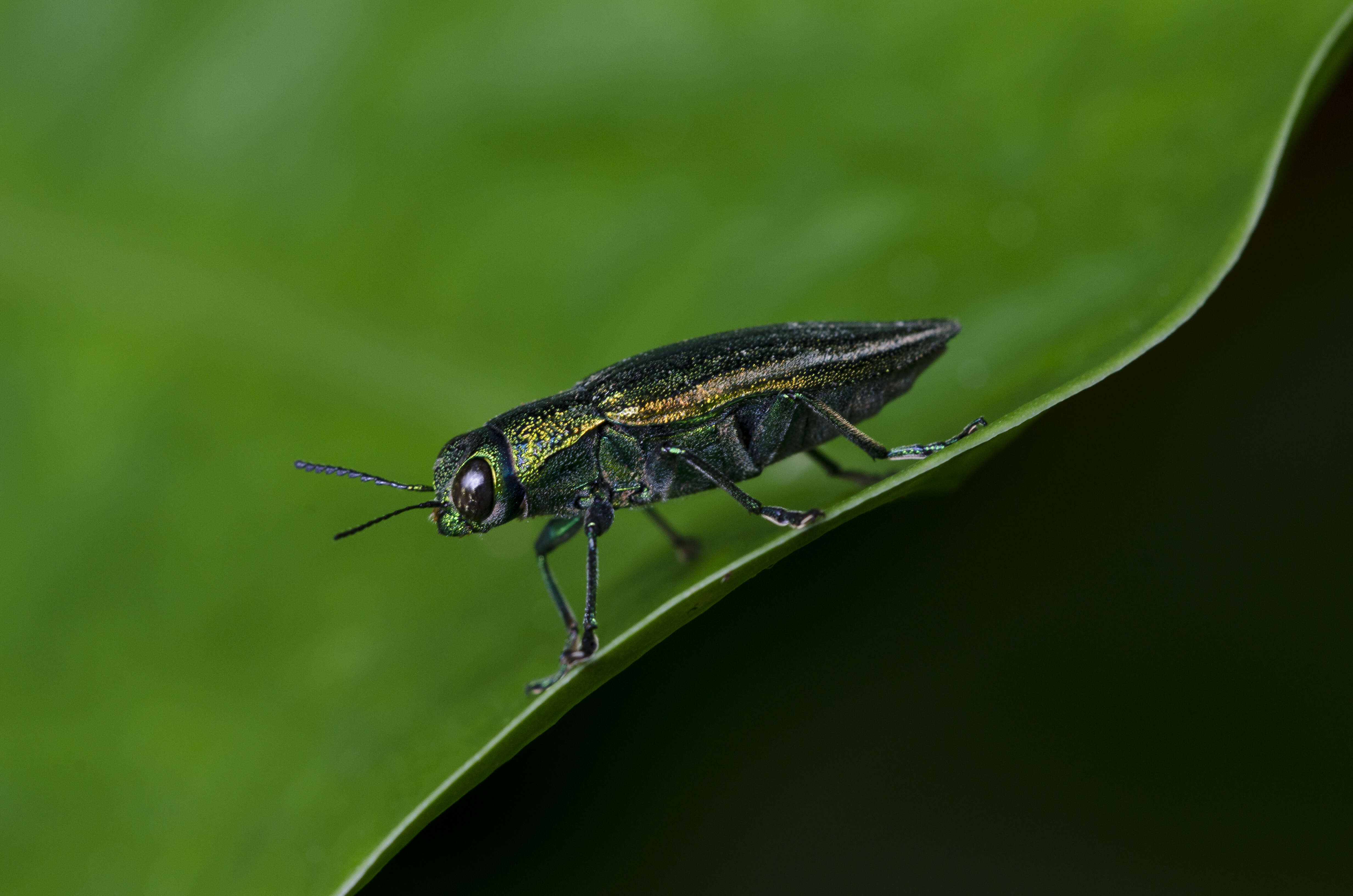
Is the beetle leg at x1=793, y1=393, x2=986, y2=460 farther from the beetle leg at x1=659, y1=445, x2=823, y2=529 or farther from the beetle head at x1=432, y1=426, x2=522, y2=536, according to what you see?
→ the beetle head at x1=432, y1=426, x2=522, y2=536

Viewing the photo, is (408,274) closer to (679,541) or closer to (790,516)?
(679,541)

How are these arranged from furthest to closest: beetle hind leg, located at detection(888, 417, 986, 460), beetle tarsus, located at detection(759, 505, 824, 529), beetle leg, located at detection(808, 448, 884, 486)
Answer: beetle leg, located at detection(808, 448, 884, 486) → beetle hind leg, located at detection(888, 417, 986, 460) → beetle tarsus, located at detection(759, 505, 824, 529)

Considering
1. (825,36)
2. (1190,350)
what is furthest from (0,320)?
(1190,350)

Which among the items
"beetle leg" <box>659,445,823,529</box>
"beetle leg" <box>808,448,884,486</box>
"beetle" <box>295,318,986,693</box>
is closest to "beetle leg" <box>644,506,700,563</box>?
"beetle" <box>295,318,986,693</box>

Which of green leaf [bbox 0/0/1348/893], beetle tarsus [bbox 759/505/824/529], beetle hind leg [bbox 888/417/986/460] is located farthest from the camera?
green leaf [bbox 0/0/1348/893]

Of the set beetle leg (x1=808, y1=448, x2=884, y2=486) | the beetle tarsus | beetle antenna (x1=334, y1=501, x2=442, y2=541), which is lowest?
the beetle tarsus

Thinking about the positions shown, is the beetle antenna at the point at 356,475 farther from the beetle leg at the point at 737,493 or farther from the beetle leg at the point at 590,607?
the beetle leg at the point at 737,493

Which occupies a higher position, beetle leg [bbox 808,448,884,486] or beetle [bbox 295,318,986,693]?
beetle [bbox 295,318,986,693]
